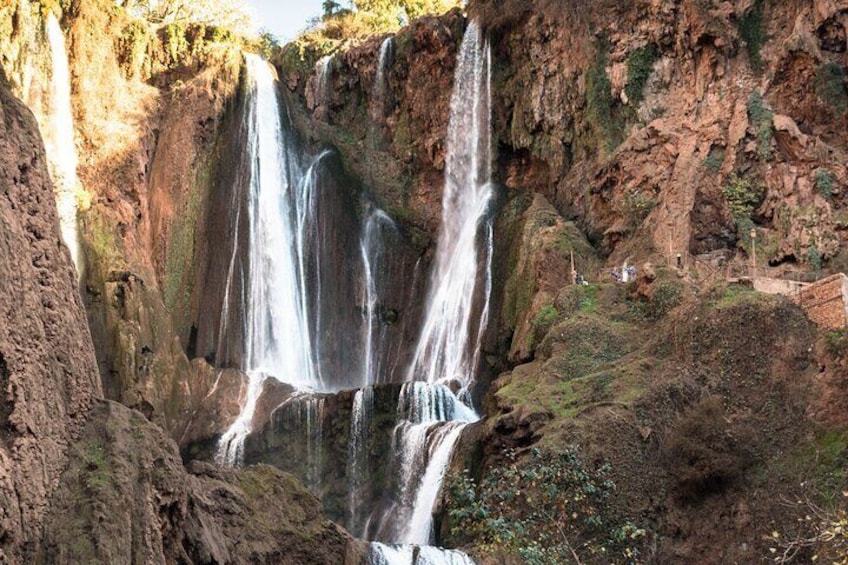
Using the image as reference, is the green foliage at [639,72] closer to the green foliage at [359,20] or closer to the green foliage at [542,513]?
the green foliage at [359,20]

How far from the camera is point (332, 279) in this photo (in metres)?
44.1

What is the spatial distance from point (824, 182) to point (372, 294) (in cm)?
1852

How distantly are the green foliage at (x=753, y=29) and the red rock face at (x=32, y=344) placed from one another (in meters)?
27.1

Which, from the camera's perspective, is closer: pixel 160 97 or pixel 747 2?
pixel 747 2


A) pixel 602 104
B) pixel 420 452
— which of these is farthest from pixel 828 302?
pixel 602 104

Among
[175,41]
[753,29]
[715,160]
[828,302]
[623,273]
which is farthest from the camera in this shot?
[175,41]

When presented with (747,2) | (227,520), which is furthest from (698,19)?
(227,520)

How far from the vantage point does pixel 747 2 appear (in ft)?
125

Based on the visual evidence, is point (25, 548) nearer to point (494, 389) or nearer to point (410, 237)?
point (494, 389)

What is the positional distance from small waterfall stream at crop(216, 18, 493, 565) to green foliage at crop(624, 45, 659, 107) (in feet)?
22.9

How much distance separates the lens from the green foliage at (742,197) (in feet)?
115

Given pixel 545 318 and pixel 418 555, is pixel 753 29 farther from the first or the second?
pixel 418 555

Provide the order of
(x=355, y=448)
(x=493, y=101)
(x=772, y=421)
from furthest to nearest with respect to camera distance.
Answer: (x=493, y=101), (x=355, y=448), (x=772, y=421)

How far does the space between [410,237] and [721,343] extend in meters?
20.2
